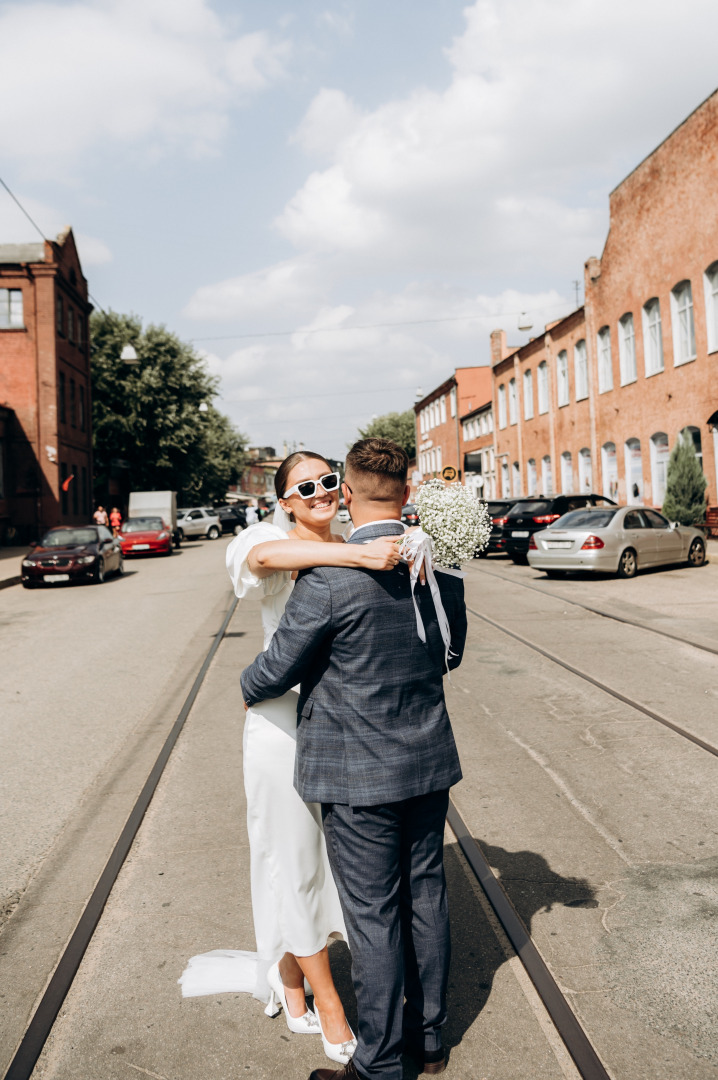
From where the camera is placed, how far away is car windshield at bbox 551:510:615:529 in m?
17.2

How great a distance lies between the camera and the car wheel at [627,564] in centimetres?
1712

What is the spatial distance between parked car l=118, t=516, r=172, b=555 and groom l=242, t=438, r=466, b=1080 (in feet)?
89.5

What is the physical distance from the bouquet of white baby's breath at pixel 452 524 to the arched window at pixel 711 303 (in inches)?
937

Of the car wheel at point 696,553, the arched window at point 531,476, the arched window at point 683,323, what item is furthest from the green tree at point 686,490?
the arched window at point 531,476

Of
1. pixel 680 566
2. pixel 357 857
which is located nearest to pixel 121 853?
pixel 357 857

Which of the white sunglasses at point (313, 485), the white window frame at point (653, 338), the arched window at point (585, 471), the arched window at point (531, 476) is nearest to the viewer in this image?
the white sunglasses at point (313, 485)

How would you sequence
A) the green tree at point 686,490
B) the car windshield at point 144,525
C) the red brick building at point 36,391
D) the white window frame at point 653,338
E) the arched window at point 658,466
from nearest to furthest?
the green tree at point 686,490 → the white window frame at point 653,338 → the arched window at point 658,466 → the car windshield at point 144,525 → the red brick building at point 36,391

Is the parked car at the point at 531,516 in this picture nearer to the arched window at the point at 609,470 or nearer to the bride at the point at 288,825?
the arched window at the point at 609,470

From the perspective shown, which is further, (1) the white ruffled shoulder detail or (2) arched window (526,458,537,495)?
(2) arched window (526,458,537,495)

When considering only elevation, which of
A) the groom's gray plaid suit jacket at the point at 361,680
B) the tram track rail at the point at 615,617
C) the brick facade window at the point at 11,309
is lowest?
the tram track rail at the point at 615,617

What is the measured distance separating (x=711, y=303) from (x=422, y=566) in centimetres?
2494

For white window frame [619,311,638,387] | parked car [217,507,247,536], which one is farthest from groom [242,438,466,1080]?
parked car [217,507,247,536]

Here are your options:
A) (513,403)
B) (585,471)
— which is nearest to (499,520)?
(585,471)

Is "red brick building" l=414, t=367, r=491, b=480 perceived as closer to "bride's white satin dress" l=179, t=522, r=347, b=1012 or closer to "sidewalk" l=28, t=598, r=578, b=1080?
"sidewalk" l=28, t=598, r=578, b=1080
